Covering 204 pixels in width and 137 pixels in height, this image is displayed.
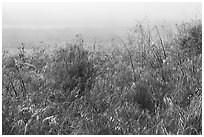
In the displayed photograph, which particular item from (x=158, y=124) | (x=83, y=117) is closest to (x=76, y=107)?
(x=83, y=117)

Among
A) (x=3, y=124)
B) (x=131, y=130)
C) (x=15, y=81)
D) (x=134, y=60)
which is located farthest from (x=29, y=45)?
(x=131, y=130)

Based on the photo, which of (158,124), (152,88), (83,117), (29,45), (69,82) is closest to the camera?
(158,124)

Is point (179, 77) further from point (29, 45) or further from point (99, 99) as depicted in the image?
point (29, 45)

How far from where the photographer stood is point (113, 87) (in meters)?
4.97

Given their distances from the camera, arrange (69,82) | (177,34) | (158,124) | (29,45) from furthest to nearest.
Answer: (29,45) < (177,34) < (69,82) < (158,124)

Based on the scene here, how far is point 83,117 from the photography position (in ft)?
14.6

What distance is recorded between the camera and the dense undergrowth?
168 inches

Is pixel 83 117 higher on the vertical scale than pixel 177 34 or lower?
lower

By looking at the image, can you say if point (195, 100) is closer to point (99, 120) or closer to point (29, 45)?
point (99, 120)

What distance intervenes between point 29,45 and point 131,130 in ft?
10.0

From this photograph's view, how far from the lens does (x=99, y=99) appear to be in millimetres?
4820

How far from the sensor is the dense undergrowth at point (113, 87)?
168 inches

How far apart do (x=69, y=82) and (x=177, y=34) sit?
6.14 feet

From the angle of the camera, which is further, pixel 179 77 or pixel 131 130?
pixel 179 77
